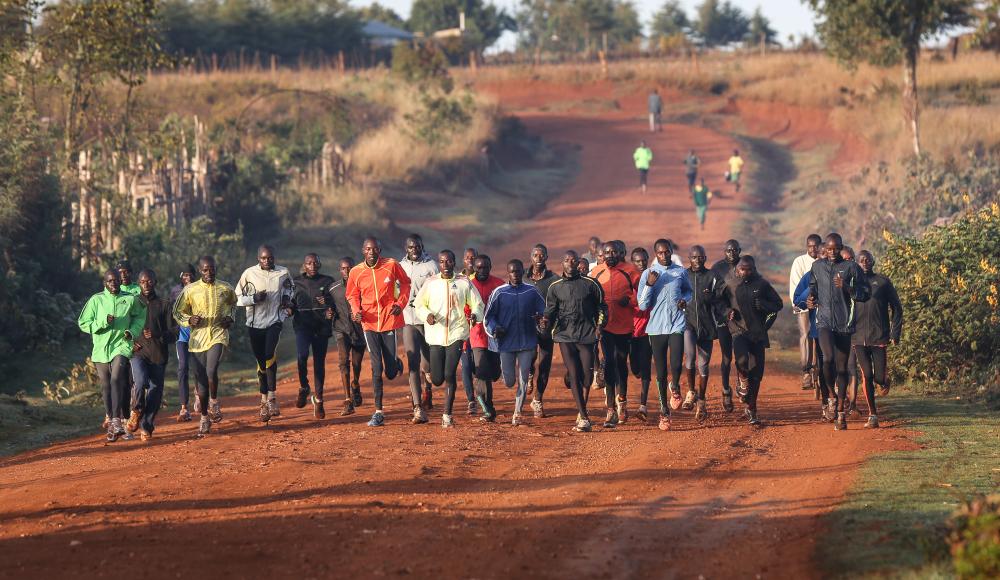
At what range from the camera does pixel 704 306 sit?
578 inches

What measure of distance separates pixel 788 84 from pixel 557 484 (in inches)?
1922

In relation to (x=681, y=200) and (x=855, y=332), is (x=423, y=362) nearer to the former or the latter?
(x=855, y=332)

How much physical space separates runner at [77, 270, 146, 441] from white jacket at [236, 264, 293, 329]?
3.99ft

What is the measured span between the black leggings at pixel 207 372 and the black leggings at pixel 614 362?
13.1 ft

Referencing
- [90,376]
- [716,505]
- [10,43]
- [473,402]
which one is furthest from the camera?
[10,43]

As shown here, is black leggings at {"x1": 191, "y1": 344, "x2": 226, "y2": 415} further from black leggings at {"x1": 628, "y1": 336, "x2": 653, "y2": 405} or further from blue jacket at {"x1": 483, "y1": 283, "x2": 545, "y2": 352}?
black leggings at {"x1": 628, "y1": 336, "x2": 653, "y2": 405}

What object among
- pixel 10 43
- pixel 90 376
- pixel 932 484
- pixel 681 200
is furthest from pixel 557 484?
pixel 681 200

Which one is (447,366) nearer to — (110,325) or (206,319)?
(206,319)

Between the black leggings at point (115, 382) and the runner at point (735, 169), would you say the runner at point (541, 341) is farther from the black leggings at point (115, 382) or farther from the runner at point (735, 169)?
the runner at point (735, 169)

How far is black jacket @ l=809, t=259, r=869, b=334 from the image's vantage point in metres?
13.8

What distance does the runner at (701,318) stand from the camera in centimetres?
1459

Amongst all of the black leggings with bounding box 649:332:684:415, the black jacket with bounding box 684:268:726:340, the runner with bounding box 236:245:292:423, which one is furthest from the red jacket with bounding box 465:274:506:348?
the black jacket with bounding box 684:268:726:340

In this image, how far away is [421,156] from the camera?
→ 131ft

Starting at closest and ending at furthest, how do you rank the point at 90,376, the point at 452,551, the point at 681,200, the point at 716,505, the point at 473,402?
the point at 452,551, the point at 716,505, the point at 473,402, the point at 90,376, the point at 681,200
